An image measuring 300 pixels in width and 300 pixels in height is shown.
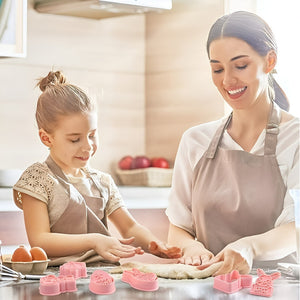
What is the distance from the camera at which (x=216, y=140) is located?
3.90ft

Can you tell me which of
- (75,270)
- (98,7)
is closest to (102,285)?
(75,270)

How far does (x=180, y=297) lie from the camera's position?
0.85 meters

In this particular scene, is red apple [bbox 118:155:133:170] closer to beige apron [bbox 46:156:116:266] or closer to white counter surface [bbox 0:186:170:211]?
white counter surface [bbox 0:186:170:211]

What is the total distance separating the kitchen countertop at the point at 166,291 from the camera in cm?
85

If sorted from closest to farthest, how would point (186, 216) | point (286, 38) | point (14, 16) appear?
1. point (186, 216)
2. point (286, 38)
3. point (14, 16)

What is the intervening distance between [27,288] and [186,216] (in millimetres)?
411

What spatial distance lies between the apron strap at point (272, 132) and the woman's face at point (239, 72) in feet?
0.11

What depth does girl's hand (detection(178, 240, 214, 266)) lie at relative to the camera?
3.53ft

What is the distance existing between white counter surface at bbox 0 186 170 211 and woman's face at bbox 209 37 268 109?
0.56 metres

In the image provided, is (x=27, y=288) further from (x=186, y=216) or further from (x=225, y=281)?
(x=186, y=216)

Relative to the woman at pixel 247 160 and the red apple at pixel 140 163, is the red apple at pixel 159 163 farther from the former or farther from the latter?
the woman at pixel 247 160

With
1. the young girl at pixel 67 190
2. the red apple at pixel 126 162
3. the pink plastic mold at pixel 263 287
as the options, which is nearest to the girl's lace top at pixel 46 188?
the young girl at pixel 67 190

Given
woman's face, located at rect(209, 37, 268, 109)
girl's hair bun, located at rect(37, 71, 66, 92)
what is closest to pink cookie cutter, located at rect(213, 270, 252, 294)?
woman's face, located at rect(209, 37, 268, 109)

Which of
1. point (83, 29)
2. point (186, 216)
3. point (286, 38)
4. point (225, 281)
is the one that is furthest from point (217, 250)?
point (83, 29)
